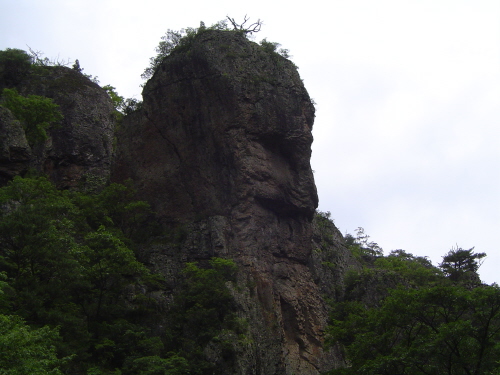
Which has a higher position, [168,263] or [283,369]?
[168,263]

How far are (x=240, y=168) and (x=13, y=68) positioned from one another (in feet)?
67.4

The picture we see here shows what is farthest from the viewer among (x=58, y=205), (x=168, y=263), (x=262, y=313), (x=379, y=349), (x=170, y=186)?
(x=170, y=186)

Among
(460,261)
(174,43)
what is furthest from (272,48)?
(460,261)

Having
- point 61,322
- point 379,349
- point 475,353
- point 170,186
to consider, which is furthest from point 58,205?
point 475,353

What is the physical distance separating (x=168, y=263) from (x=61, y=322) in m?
9.73

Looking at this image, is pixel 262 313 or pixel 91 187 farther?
pixel 91 187

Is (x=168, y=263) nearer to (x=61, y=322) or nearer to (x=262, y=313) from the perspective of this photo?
(x=262, y=313)

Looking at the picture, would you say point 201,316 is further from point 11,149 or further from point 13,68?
point 13,68

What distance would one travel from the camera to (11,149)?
29.5 metres

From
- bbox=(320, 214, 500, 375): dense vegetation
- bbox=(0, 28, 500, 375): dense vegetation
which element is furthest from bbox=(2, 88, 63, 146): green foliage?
bbox=(320, 214, 500, 375): dense vegetation

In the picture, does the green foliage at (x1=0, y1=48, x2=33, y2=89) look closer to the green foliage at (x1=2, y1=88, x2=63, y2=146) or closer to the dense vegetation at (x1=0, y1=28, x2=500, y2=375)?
the green foliage at (x1=2, y1=88, x2=63, y2=146)

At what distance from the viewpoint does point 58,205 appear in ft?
81.6

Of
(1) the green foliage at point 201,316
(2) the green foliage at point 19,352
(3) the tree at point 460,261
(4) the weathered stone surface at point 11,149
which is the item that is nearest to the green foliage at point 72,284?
(1) the green foliage at point 201,316

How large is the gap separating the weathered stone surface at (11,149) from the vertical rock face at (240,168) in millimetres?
5800
